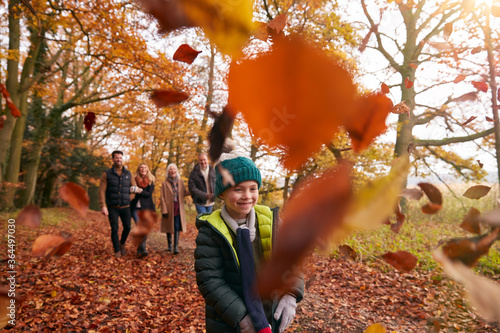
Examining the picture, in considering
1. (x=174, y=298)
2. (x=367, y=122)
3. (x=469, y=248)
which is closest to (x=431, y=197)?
(x=469, y=248)

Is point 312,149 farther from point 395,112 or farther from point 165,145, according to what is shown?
point 165,145

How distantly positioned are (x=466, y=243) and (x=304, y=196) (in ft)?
1.78

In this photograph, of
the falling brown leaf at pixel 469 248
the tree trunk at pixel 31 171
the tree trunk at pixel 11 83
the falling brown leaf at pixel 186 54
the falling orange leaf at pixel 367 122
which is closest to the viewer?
the falling brown leaf at pixel 469 248

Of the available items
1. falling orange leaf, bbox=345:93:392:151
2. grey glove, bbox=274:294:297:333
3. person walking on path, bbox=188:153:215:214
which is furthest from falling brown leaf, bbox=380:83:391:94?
person walking on path, bbox=188:153:215:214

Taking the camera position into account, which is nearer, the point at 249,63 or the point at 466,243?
the point at 466,243

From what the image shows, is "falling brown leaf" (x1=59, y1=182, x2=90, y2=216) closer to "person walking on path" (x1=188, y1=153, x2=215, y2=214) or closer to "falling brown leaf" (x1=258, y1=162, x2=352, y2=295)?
"falling brown leaf" (x1=258, y1=162, x2=352, y2=295)

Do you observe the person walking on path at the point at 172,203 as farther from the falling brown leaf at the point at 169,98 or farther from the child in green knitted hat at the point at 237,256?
the child in green knitted hat at the point at 237,256

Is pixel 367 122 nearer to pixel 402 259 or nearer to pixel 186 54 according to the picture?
pixel 402 259

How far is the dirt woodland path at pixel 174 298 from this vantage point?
2.96 metres

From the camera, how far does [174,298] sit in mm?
3742

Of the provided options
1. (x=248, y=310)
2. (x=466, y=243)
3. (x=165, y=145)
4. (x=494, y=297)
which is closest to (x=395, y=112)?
(x=466, y=243)

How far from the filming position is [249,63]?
1661 mm

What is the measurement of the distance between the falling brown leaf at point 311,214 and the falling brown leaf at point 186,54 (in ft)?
3.12

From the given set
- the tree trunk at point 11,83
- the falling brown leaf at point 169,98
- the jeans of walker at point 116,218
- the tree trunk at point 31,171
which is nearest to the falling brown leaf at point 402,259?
the falling brown leaf at point 169,98
